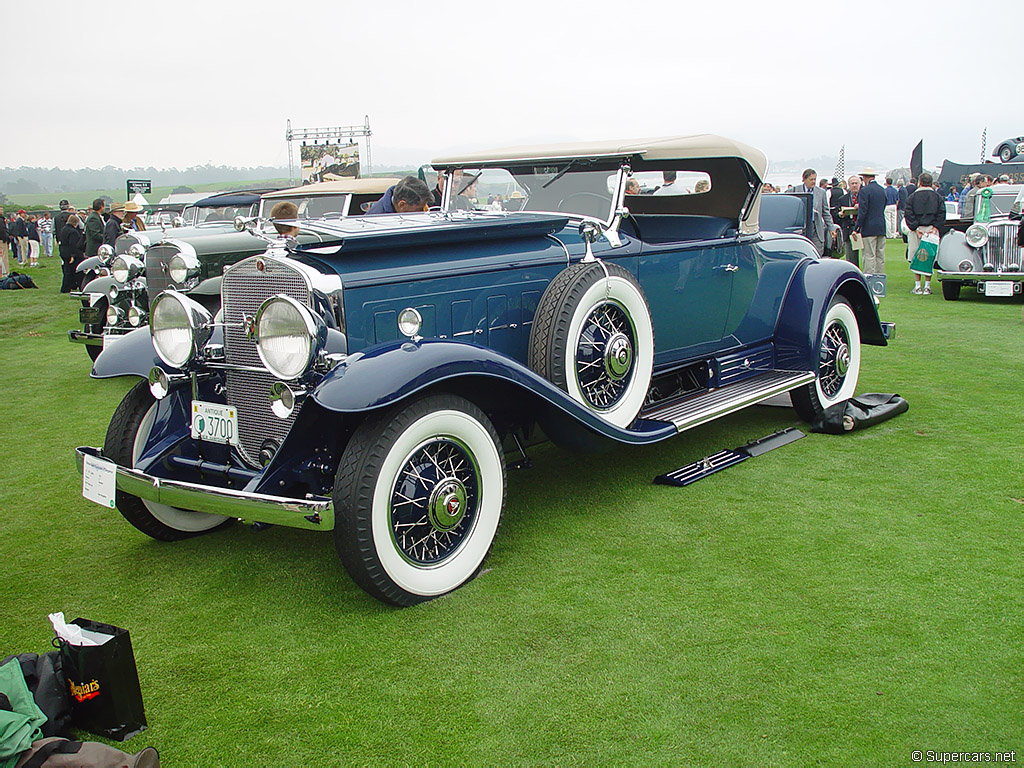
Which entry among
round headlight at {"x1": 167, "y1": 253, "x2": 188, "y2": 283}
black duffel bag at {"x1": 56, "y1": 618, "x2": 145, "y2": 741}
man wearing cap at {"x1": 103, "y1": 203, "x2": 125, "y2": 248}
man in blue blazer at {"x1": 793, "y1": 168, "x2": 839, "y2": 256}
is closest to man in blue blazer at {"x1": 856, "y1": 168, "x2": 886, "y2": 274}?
man in blue blazer at {"x1": 793, "y1": 168, "x2": 839, "y2": 256}

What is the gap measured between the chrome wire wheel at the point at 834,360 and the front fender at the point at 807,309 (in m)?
0.23

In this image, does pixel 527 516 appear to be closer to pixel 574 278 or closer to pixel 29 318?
pixel 574 278

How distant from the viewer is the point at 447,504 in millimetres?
3248

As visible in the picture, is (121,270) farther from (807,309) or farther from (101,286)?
(807,309)

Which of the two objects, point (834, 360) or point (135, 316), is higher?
point (135, 316)

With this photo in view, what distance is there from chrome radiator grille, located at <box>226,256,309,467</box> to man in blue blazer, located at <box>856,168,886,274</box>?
10313 mm

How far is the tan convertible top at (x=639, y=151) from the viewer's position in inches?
172

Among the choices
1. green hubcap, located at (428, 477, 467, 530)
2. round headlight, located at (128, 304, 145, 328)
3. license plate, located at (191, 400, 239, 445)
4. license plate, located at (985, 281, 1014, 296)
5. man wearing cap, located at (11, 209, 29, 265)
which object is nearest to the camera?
green hubcap, located at (428, 477, 467, 530)

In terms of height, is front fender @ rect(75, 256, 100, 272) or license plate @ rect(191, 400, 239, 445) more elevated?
front fender @ rect(75, 256, 100, 272)

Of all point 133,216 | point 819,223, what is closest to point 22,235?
point 133,216

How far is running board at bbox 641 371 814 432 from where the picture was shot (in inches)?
173

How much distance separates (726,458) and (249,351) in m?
2.74

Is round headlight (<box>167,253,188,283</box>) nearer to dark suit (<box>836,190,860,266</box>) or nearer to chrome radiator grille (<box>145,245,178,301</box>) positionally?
chrome radiator grille (<box>145,245,178,301</box>)

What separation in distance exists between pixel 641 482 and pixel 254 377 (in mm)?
2152
